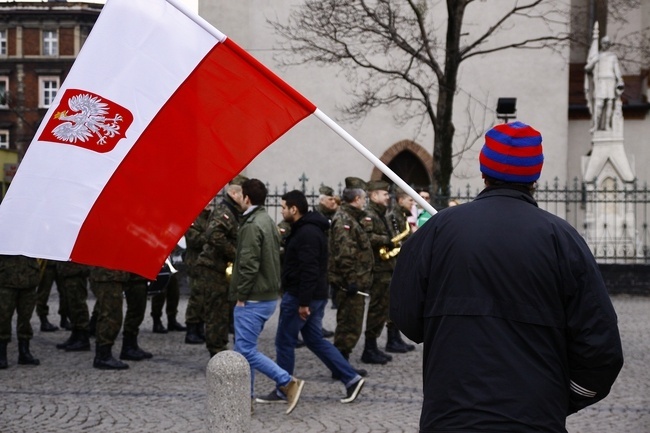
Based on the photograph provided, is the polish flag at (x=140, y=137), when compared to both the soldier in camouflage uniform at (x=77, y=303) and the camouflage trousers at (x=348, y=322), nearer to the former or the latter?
the camouflage trousers at (x=348, y=322)

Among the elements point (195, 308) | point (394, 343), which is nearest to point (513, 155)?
point (394, 343)

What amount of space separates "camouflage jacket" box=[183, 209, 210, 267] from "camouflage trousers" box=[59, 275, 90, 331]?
1.35m

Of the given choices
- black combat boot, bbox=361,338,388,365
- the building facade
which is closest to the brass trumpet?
black combat boot, bbox=361,338,388,365

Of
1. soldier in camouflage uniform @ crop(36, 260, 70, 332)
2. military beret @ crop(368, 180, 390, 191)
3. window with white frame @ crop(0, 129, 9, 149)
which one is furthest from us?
window with white frame @ crop(0, 129, 9, 149)

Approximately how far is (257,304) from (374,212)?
12.0 ft

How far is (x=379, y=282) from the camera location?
1177 cm

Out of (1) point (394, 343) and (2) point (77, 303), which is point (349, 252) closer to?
(1) point (394, 343)

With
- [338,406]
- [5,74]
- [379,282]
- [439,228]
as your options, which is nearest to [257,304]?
[338,406]

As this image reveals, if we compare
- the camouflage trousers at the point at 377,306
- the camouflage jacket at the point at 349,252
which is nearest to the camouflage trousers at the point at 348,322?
the camouflage jacket at the point at 349,252

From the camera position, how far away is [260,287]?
8.39 m

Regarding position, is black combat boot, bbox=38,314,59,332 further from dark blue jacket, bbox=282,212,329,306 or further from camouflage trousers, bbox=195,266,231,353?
dark blue jacket, bbox=282,212,329,306

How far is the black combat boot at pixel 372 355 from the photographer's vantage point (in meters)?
11.3

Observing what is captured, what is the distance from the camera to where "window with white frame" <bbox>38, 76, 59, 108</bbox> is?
202 feet

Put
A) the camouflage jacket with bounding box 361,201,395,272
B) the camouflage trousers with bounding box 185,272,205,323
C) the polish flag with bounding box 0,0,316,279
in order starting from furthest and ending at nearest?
the camouflage trousers with bounding box 185,272,205,323 < the camouflage jacket with bounding box 361,201,395,272 < the polish flag with bounding box 0,0,316,279
